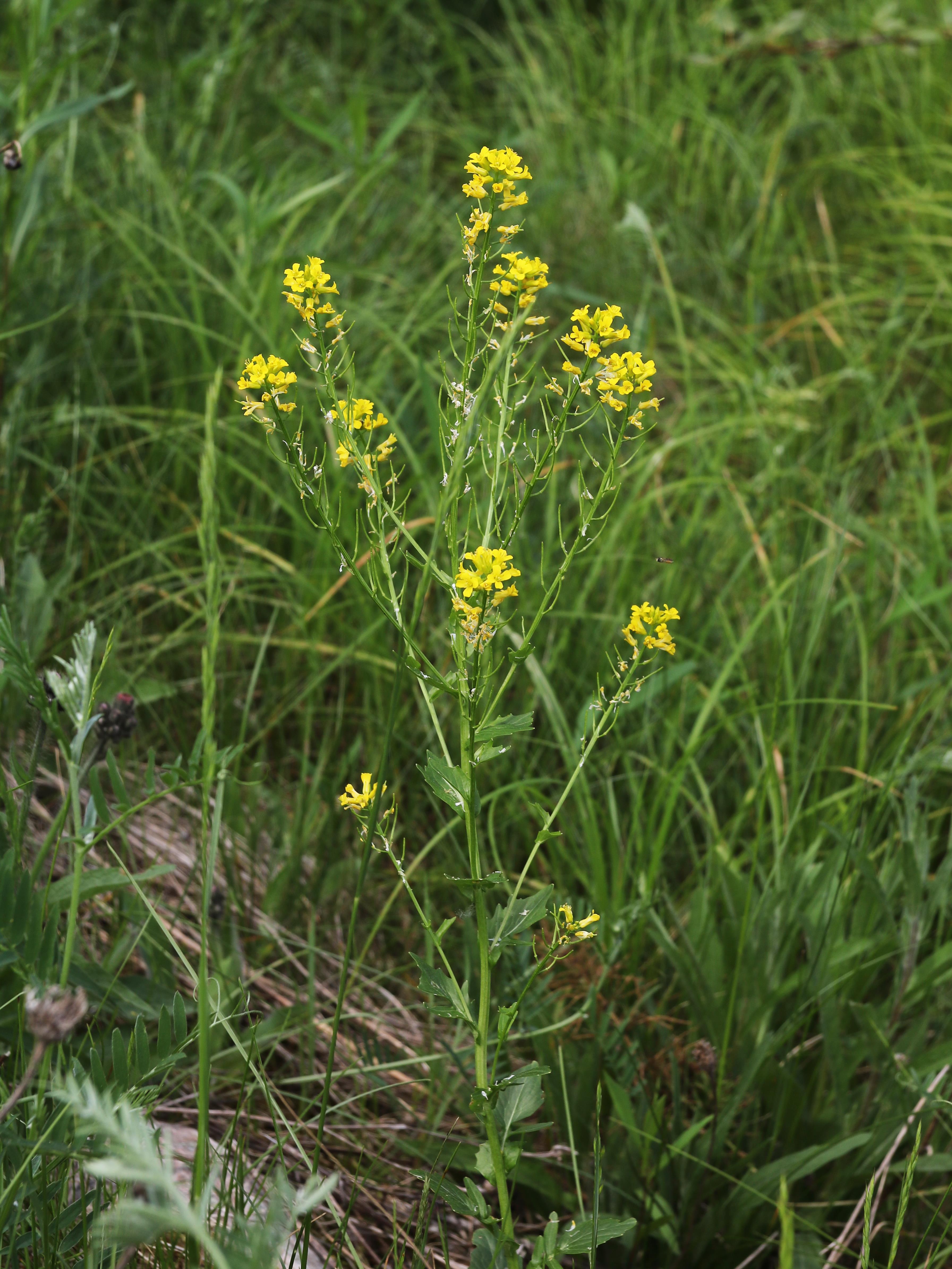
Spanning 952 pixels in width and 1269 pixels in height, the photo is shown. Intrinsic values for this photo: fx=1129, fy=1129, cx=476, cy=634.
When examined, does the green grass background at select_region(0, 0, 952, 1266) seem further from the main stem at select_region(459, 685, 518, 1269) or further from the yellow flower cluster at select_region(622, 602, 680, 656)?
the yellow flower cluster at select_region(622, 602, 680, 656)

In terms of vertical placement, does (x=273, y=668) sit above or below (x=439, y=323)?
below

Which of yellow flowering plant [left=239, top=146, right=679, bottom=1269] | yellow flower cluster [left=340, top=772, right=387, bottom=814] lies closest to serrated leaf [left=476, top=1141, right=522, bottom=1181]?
yellow flowering plant [left=239, top=146, right=679, bottom=1269]

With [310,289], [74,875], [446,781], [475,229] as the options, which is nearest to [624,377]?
[475,229]

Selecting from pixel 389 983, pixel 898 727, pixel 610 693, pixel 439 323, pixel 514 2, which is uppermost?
pixel 514 2

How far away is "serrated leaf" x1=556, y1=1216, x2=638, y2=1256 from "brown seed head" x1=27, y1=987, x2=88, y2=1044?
1.74 ft

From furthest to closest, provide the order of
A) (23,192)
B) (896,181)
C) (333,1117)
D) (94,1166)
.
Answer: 1. (896,181)
2. (23,192)
3. (333,1117)
4. (94,1166)

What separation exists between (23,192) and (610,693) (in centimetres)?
153

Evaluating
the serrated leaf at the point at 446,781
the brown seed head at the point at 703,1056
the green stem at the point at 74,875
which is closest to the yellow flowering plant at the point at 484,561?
the serrated leaf at the point at 446,781

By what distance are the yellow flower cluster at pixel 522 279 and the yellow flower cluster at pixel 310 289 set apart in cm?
16

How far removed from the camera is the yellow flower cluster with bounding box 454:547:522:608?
0.97 m

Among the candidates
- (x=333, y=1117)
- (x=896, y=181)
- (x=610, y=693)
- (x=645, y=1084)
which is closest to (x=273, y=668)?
(x=610, y=693)

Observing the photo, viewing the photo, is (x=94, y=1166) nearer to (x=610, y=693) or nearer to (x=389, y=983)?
(x=389, y=983)

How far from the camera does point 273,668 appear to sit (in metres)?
2.09

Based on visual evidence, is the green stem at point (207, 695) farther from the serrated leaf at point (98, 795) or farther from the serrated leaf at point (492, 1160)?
the serrated leaf at point (98, 795)
